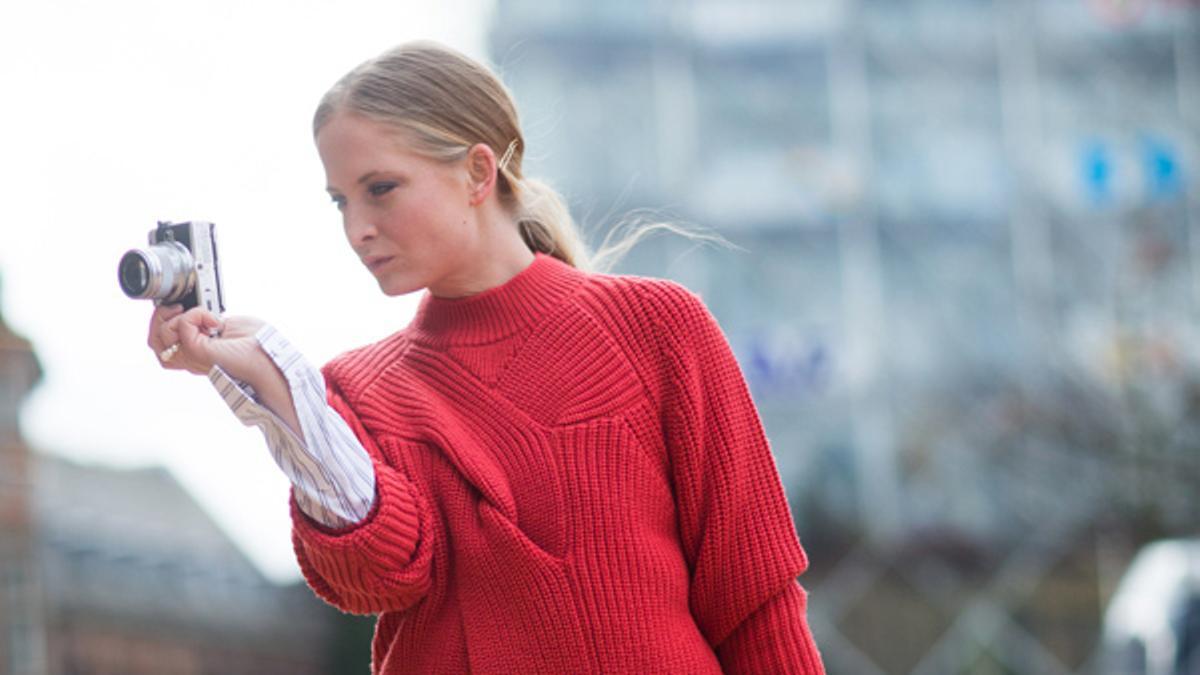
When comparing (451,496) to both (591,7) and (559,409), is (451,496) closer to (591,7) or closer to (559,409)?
(559,409)

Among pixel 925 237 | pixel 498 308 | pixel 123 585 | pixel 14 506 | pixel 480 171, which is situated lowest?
pixel 123 585

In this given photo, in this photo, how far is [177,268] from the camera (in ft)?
3.96

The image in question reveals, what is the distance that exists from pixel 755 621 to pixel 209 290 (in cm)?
49

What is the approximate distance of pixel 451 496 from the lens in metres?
1.33

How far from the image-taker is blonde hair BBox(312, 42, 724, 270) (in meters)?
1.33

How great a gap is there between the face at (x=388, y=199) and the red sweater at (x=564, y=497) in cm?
8

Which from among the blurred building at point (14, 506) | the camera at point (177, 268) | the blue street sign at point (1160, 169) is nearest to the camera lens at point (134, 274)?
the camera at point (177, 268)

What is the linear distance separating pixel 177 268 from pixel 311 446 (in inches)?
6.0

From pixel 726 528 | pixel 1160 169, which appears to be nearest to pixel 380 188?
pixel 726 528

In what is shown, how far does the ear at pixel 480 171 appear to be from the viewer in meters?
1.37

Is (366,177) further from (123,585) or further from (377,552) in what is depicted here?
(123,585)

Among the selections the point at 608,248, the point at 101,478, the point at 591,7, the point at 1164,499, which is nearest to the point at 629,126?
the point at 591,7

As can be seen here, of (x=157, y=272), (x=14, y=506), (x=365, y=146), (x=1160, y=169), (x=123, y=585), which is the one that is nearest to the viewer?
(x=157, y=272)

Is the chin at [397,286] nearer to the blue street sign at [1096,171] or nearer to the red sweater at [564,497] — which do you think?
the red sweater at [564,497]
